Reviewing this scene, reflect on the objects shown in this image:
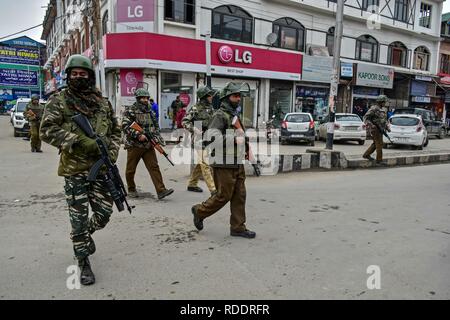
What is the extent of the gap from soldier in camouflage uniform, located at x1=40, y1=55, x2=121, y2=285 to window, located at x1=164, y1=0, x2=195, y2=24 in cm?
1545

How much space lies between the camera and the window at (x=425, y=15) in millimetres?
28969

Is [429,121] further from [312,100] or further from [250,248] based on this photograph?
[250,248]

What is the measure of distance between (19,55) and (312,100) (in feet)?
132

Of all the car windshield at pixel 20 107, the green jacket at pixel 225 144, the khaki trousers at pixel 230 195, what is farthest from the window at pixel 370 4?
the khaki trousers at pixel 230 195

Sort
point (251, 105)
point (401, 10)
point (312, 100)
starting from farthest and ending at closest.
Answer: point (401, 10), point (312, 100), point (251, 105)

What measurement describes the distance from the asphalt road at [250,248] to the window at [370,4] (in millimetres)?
21545

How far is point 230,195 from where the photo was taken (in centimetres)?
425

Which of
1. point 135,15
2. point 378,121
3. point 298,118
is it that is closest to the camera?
point 378,121

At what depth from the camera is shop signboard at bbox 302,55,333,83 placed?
73.2 feet

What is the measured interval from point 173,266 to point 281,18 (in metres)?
20.4

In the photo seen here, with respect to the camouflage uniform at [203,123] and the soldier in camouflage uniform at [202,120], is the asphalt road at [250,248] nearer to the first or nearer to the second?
the camouflage uniform at [203,123]

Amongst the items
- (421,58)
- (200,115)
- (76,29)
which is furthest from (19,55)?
(200,115)

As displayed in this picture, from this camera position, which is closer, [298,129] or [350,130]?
[298,129]
